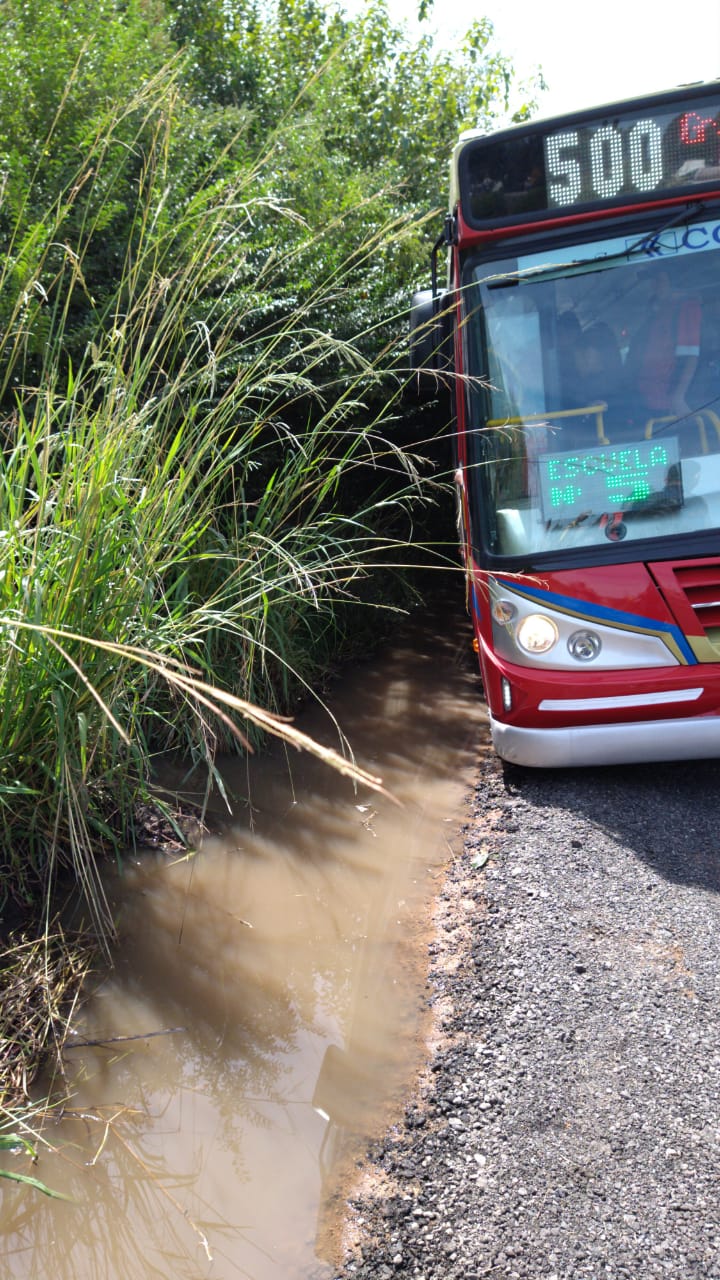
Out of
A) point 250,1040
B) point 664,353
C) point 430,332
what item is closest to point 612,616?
point 664,353

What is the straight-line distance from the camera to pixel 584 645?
155 inches

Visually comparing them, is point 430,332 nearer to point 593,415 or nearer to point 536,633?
point 593,415

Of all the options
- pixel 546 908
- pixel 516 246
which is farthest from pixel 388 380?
pixel 546 908

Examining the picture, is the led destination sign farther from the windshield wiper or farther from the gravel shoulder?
the gravel shoulder

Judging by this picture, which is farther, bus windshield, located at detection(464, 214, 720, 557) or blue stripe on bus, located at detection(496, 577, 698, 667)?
bus windshield, located at detection(464, 214, 720, 557)

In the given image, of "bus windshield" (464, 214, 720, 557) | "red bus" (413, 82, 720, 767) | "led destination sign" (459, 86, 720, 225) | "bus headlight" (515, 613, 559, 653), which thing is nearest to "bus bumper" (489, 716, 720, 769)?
"red bus" (413, 82, 720, 767)

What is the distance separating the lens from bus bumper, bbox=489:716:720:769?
3.81m

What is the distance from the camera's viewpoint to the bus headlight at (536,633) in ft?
12.9

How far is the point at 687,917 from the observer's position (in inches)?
123

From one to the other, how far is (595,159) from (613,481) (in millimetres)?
1321

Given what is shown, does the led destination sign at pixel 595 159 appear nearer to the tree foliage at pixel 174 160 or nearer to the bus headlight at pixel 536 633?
the tree foliage at pixel 174 160

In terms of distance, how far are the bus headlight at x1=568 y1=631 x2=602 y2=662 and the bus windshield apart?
0.36m

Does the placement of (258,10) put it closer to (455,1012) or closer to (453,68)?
(453,68)

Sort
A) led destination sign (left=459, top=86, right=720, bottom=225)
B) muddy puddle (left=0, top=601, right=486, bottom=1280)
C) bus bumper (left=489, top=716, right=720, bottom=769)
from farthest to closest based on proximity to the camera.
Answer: led destination sign (left=459, top=86, right=720, bottom=225), bus bumper (left=489, top=716, right=720, bottom=769), muddy puddle (left=0, top=601, right=486, bottom=1280)
